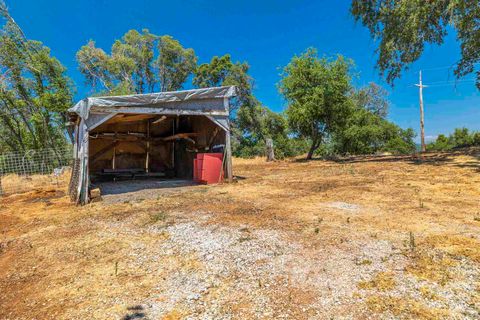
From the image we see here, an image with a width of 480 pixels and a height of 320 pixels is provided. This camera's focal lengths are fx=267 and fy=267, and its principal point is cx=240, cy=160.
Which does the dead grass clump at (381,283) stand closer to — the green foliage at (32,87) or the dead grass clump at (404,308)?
the dead grass clump at (404,308)

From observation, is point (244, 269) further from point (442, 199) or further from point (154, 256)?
point (442, 199)

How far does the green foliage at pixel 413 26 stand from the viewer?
9.68 m

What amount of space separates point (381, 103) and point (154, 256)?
35.6 meters

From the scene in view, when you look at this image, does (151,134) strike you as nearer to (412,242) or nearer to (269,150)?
(269,150)

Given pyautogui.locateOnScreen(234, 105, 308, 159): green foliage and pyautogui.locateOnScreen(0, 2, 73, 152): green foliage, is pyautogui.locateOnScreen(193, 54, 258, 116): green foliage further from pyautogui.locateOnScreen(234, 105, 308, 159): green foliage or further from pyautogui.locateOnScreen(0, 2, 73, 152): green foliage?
pyautogui.locateOnScreen(0, 2, 73, 152): green foliage

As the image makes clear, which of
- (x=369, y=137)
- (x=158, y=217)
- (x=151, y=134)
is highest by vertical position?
(x=369, y=137)

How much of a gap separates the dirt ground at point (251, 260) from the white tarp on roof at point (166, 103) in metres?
2.81

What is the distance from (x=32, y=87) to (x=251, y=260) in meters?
19.9

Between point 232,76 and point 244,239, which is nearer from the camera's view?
point 244,239

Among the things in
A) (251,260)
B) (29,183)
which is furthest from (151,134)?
(251,260)

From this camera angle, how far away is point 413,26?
9.70m

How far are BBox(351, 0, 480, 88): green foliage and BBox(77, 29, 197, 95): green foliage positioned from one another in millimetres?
20877

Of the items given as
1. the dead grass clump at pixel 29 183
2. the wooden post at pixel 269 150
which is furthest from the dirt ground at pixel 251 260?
the wooden post at pixel 269 150

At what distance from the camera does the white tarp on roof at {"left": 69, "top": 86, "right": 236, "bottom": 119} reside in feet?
23.2
